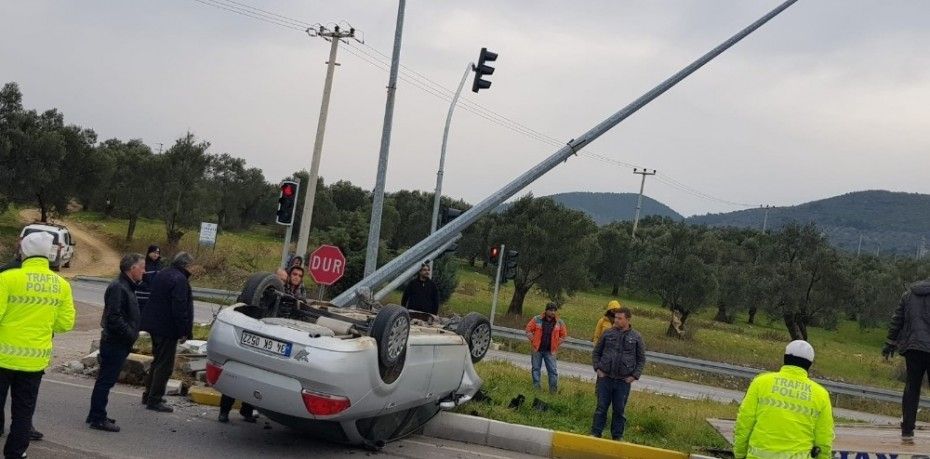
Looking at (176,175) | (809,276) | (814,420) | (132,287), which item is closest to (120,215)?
(176,175)

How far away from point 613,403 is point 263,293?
13.9 feet

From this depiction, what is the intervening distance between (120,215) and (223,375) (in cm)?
6059

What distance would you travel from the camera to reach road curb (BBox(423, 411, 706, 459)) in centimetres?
980

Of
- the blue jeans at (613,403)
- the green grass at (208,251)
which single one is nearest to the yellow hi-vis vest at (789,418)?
the blue jeans at (613,403)

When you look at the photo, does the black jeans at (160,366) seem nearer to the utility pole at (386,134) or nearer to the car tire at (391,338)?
the car tire at (391,338)

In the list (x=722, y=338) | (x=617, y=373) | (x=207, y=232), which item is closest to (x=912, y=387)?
(x=617, y=373)

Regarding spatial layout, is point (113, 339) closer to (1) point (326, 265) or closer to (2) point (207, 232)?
(1) point (326, 265)

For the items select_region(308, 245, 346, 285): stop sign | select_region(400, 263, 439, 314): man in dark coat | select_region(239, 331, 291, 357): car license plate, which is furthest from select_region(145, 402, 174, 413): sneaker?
select_region(308, 245, 346, 285): stop sign

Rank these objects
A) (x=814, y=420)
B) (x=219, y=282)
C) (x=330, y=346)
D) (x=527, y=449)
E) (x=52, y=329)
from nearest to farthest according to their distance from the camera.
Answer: (x=814, y=420) → (x=52, y=329) → (x=330, y=346) → (x=527, y=449) → (x=219, y=282)

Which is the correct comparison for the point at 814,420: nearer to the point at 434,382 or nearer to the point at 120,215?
the point at 434,382

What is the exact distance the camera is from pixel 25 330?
6.43 meters

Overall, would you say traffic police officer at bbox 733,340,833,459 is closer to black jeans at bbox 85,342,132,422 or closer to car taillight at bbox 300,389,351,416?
car taillight at bbox 300,389,351,416

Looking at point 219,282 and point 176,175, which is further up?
point 176,175

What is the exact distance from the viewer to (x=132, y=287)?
8.83m
